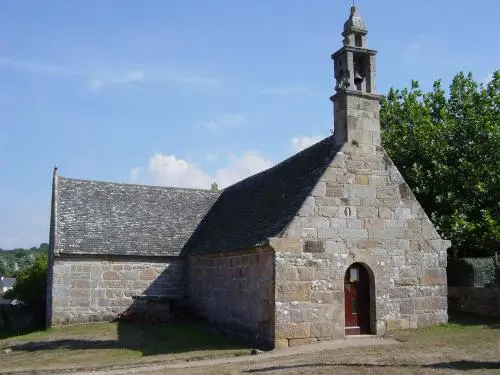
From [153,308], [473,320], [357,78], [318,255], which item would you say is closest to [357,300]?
[318,255]

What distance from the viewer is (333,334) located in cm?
1464

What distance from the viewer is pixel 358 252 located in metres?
15.4

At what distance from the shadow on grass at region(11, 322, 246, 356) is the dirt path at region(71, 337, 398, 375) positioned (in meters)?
1.55

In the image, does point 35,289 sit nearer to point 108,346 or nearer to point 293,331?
point 108,346

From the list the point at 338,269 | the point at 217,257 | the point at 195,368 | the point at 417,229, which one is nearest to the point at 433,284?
the point at 417,229

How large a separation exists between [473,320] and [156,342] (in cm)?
997

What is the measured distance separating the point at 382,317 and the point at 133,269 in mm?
10220

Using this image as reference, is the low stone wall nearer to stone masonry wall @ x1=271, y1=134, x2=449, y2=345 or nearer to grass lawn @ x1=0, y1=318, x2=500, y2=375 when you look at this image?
grass lawn @ x1=0, y1=318, x2=500, y2=375

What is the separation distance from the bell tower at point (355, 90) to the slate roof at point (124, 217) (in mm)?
9475

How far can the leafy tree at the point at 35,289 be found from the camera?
80.5 feet

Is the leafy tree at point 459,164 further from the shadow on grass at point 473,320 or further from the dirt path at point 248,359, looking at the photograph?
the dirt path at point 248,359

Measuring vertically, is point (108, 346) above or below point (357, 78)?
below

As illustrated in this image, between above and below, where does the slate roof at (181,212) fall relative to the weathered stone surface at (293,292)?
above

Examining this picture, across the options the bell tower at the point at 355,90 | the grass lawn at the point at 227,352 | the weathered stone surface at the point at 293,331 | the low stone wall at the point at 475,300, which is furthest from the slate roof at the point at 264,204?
the low stone wall at the point at 475,300
